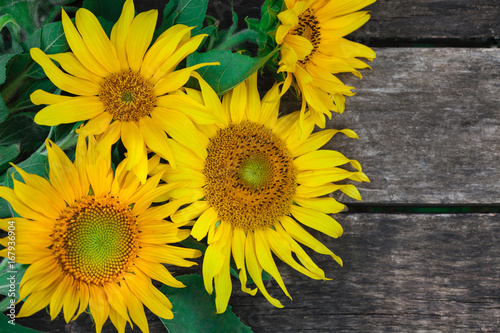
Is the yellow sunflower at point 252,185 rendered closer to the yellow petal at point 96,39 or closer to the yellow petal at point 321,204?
the yellow petal at point 321,204

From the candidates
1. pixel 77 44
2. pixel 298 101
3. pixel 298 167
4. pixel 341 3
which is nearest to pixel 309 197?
pixel 298 167

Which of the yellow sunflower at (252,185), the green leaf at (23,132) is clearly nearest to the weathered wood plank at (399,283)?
the yellow sunflower at (252,185)

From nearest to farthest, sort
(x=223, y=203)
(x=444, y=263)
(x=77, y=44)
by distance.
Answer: (x=77, y=44), (x=223, y=203), (x=444, y=263)

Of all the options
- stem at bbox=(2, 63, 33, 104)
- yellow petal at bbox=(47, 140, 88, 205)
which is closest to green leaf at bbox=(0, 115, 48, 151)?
stem at bbox=(2, 63, 33, 104)

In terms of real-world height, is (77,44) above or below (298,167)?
above

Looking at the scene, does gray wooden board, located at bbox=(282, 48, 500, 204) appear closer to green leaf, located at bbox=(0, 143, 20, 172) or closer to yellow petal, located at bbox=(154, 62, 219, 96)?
yellow petal, located at bbox=(154, 62, 219, 96)

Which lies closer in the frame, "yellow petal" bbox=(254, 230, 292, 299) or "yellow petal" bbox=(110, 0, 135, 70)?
"yellow petal" bbox=(110, 0, 135, 70)

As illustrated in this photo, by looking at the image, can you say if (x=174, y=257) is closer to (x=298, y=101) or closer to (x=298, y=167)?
(x=298, y=167)
